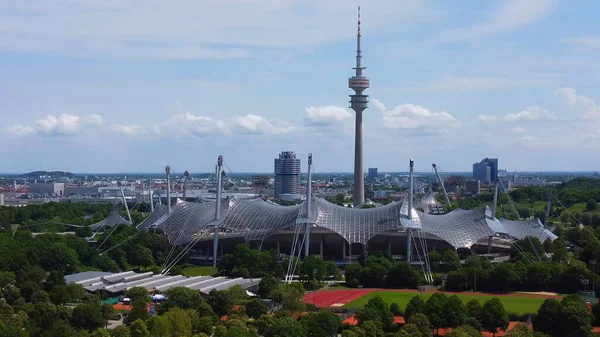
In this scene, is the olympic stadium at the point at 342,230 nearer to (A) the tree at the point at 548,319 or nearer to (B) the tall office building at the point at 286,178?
(A) the tree at the point at 548,319

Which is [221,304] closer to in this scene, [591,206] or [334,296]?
[334,296]

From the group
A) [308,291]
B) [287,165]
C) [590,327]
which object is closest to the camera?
[590,327]

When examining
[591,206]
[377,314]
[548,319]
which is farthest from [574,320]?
[591,206]

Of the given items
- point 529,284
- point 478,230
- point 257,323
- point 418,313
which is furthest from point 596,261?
point 257,323

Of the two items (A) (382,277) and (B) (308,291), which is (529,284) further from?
(B) (308,291)

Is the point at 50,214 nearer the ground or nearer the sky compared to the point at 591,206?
nearer the ground

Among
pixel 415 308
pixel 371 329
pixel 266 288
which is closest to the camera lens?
pixel 371 329

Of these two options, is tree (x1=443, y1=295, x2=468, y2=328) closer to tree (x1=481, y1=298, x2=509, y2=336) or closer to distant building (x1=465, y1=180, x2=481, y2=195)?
tree (x1=481, y1=298, x2=509, y2=336)
